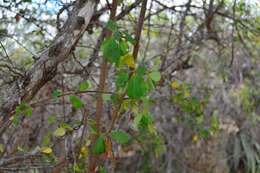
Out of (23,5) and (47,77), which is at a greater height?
(23,5)

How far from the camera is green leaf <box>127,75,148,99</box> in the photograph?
1005 millimetres

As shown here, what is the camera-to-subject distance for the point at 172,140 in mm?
3844

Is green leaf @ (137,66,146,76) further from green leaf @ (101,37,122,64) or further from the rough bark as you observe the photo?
the rough bark

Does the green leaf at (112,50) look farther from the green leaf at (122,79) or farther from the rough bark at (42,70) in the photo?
the rough bark at (42,70)

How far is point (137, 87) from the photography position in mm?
1003

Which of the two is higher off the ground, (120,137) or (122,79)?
(122,79)

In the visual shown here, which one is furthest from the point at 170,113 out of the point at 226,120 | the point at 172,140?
the point at 226,120

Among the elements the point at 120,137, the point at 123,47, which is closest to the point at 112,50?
the point at 123,47

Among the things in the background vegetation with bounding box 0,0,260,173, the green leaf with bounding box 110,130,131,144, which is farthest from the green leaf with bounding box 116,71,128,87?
the green leaf with bounding box 110,130,131,144

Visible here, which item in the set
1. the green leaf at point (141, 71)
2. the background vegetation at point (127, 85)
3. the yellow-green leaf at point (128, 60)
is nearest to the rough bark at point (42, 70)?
the background vegetation at point (127, 85)

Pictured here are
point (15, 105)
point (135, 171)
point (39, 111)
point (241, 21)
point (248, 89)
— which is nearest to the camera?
point (15, 105)

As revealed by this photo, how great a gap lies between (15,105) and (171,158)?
8.84 feet

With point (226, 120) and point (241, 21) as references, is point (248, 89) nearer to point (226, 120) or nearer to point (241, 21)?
point (226, 120)

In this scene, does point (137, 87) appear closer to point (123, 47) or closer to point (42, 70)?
point (123, 47)
